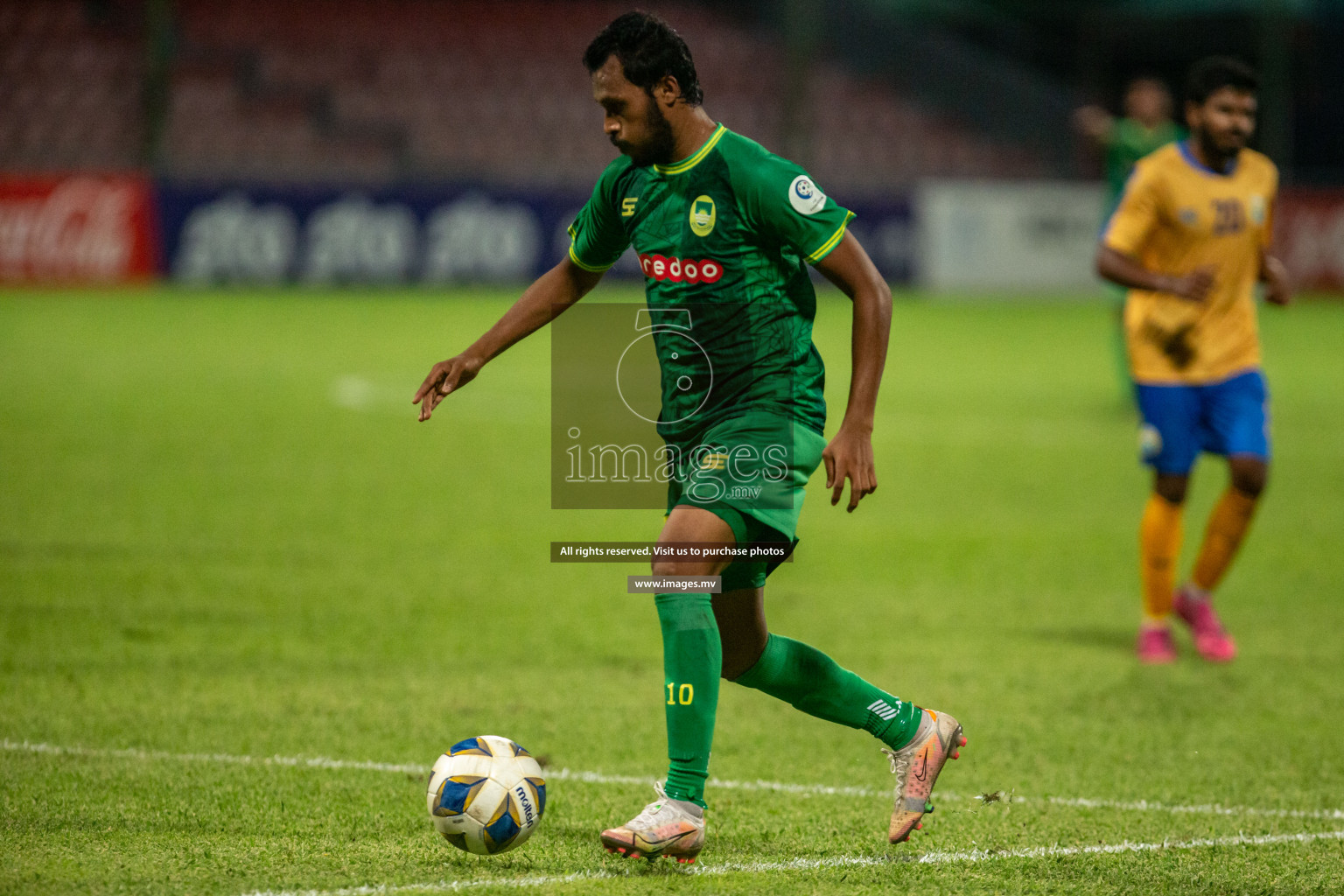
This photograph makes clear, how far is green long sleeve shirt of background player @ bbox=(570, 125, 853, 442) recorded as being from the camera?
4.01m

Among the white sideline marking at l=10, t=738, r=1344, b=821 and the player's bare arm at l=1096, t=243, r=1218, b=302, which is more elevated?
the player's bare arm at l=1096, t=243, r=1218, b=302

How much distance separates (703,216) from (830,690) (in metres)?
1.28

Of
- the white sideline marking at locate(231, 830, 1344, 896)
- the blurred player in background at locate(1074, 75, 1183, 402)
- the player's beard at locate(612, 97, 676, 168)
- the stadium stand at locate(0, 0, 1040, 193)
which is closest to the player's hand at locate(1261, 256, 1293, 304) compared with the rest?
the white sideline marking at locate(231, 830, 1344, 896)

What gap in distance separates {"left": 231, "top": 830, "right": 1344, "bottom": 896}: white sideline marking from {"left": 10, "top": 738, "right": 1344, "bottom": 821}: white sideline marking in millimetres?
254

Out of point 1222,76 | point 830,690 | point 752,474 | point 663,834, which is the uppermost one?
point 1222,76

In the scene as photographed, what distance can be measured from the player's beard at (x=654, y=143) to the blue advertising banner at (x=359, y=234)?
2316 centimetres

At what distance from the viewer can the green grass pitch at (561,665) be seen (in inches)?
162

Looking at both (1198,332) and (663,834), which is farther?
(1198,332)

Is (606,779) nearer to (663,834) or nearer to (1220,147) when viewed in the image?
(663,834)

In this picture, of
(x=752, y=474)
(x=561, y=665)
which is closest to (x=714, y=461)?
(x=752, y=474)

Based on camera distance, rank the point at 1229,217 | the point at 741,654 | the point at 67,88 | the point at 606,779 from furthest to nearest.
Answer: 1. the point at 67,88
2. the point at 1229,217
3. the point at 606,779
4. the point at 741,654

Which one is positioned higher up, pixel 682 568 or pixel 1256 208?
pixel 1256 208

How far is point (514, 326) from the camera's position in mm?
4348

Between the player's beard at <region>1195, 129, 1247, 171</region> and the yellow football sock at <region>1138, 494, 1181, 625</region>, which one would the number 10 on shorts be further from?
the player's beard at <region>1195, 129, 1247, 171</region>
